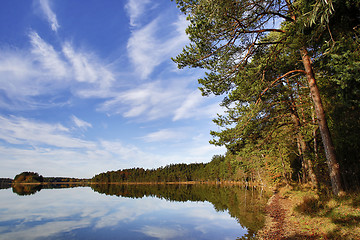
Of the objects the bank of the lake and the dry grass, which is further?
the bank of the lake

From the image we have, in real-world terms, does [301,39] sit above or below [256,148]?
above

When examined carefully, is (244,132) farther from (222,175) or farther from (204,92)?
(222,175)

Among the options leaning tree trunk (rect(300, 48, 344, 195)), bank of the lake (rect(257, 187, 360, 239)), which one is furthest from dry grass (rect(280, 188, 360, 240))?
leaning tree trunk (rect(300, 48, 344, 195))

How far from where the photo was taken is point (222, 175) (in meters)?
114

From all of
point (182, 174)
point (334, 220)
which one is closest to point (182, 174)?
point (182, 174)

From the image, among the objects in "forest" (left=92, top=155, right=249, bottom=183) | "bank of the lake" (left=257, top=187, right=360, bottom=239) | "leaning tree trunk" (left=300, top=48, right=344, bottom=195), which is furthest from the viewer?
"forest" (left=92, top=155, right=249, bottom=183)

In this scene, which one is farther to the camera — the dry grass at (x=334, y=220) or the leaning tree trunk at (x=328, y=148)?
the leaning tree trunk at (x=328, y=148)

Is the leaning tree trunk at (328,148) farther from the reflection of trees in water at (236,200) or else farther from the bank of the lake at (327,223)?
the reflection of trees in water at (236,200)

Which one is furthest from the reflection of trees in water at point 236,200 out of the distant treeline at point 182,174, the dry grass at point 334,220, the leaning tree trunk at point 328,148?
the distant treeline at point 182,174

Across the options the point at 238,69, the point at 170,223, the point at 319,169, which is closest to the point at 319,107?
the point at 238,69

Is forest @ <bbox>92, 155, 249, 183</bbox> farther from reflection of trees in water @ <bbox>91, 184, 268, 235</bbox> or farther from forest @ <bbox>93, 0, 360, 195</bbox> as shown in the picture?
forest @ <bbox>93, 0, 360, 195</bbox>

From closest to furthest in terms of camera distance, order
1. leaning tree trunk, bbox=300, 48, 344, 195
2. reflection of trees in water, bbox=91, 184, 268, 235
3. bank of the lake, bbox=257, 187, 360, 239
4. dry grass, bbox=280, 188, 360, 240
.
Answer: dry grass, bbox=280, 188, 360, 240, bank of the lake, bbox=257, 187, 360, 239, leaning tree trunk, bbox=300, 48, 344, 195, reflection of trees in water, bbox=91, 184, 268, 235

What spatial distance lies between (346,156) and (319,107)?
5.62 meters

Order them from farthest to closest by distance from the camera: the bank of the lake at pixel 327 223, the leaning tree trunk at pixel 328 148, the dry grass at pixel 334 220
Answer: the leaning tree trunk at pixel 328 148, the bank of the lake at pixel 327 223, the dry grass at pixel 334 220
